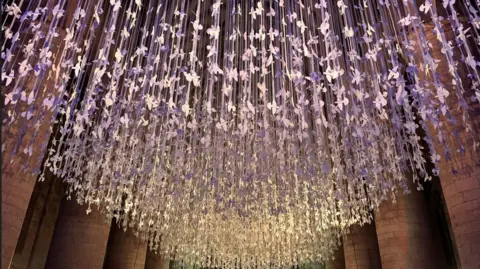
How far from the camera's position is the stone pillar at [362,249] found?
13.3 m

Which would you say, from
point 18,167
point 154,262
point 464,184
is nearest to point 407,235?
point 464,184

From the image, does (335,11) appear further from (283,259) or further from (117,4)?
(283,259)

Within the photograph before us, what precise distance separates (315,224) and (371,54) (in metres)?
7.74

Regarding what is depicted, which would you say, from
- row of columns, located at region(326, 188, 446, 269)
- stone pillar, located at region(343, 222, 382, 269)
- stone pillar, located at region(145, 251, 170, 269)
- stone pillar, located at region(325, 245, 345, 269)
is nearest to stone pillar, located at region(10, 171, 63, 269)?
stone pillar, located at region(145, 251, 170, 269)

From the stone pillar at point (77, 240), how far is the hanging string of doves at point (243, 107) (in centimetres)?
85

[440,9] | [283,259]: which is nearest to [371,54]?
[440,9]

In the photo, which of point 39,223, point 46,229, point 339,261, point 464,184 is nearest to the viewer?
point 464,184

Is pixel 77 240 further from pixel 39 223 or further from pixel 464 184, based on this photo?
pixel 464 184

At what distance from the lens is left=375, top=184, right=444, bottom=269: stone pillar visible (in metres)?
10.1

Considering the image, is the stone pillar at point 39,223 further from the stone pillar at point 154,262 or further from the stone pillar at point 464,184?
the stone pillar at point 464,184

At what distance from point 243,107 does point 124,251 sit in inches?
416

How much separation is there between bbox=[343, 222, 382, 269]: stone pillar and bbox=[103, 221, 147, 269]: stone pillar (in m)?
7.70

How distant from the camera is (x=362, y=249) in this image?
1355 centimetres

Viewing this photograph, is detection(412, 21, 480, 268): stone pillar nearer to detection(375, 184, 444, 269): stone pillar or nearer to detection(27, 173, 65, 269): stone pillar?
detection(375, 184, 444, 269): stone pillar
